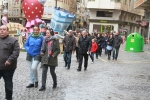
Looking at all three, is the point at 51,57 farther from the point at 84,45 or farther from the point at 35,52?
the point at 84,45

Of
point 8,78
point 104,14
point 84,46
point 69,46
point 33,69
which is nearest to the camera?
point 8,78

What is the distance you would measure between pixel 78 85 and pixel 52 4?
183ft

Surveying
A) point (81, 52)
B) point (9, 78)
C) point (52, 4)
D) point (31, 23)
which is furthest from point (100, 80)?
point (52, 4)

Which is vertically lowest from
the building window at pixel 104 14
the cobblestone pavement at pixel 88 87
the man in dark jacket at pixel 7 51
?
the cobblestone pavement at pixel 88 87

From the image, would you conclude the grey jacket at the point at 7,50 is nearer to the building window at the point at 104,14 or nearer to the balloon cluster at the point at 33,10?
the balloon cluster at the point at 33,10

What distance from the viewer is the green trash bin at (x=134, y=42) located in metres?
23.7

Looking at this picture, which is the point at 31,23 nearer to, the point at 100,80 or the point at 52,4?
the point at 100,80

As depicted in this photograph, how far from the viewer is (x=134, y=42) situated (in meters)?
23.9

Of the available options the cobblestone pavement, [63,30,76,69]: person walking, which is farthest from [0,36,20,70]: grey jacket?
[63,30,76,69]: person walking

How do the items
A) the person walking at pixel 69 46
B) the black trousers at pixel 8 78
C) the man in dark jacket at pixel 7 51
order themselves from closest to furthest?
the man in dark jacket at pixel 7 51
the black trousers at pixel 8 78
the person walking at pixel 69 46

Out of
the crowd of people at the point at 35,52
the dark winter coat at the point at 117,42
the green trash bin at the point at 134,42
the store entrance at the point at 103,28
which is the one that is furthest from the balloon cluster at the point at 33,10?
the store entrance at the point at 103,28

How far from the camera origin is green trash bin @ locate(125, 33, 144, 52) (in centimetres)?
2374

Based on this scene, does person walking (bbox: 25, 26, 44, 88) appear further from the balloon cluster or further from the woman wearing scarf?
the balloon cluster

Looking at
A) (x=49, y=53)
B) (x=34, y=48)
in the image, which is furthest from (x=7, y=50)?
(x=49, y=53)
